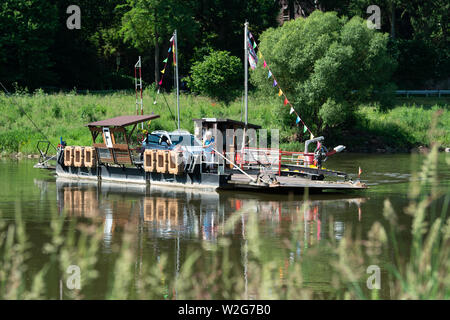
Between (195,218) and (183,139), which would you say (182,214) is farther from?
(183,139)

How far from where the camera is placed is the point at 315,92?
4597 centimetres

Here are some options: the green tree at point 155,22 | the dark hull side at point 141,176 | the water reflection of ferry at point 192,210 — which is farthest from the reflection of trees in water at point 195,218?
the green tree at point 155,22

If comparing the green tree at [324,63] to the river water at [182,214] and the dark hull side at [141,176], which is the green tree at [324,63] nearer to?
the river water at [182,214]

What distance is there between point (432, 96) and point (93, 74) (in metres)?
32.7

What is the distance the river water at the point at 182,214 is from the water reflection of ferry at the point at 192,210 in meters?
0.03

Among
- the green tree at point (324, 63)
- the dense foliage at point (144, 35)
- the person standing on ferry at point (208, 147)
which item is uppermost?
the dense foliage at point (144, 35)

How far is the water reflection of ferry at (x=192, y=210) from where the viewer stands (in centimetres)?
1884

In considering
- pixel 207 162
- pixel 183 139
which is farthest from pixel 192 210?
pixel 183 139

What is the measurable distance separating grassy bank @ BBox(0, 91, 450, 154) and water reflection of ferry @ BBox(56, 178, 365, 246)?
17666 millimetres

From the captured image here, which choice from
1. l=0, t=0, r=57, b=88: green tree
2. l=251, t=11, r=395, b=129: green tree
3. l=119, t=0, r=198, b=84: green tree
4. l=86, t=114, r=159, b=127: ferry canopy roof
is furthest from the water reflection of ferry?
l=119, t=0, r=198, b=84: green tree

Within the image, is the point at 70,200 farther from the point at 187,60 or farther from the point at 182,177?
the point at 187,60

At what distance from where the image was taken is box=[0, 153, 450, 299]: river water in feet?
48.7
